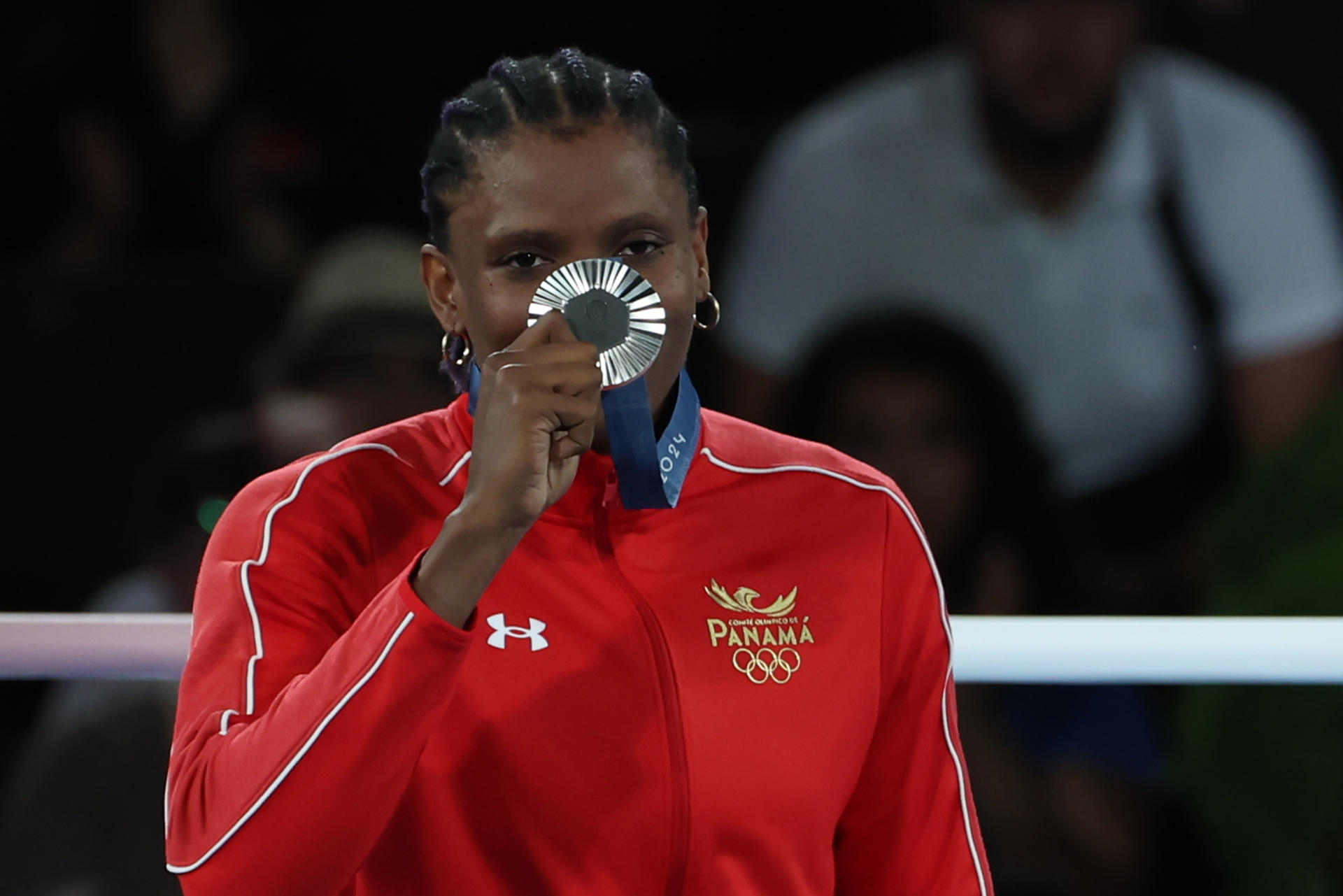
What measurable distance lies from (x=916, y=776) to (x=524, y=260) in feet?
1.49

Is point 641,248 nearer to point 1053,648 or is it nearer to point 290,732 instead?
point 290,732

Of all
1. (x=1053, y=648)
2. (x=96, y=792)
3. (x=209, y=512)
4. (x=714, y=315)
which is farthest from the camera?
(x=209, y=512)

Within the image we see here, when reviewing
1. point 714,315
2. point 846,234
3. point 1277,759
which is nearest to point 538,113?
point 714,315

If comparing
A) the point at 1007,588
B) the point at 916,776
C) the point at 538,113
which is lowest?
the point at 1007,588

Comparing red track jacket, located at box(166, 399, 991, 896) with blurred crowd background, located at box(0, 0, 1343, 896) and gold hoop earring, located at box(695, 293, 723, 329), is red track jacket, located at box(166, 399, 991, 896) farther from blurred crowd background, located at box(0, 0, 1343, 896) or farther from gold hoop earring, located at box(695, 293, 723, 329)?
blurred crowd background, located at box(0, 0, 1343, 896)

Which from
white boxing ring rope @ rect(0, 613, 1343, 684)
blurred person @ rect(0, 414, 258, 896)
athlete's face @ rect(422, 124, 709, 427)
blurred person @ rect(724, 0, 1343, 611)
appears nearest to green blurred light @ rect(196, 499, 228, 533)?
blurred person @ rect(0, 414, 258, 896)

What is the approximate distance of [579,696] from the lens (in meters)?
1.08

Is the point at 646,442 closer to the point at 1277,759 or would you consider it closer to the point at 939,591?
the point at 939,591

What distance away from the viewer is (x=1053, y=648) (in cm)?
130

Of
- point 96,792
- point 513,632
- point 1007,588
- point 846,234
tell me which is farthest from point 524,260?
point 846,234

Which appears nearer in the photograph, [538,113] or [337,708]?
[337,708]

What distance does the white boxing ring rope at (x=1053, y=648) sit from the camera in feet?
4.18

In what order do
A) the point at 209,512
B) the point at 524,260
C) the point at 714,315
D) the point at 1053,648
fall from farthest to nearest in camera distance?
the point at 209,512, the point at 1053,648, the point at 714,315, the point at 524,260

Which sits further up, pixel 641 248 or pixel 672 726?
pixel 641 248
